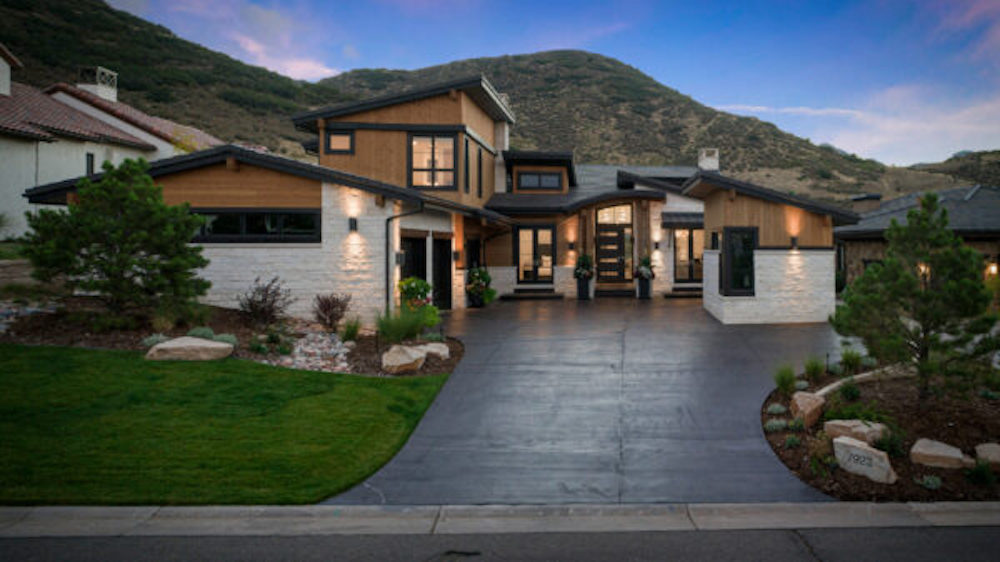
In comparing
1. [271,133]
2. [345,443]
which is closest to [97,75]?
[271,133]

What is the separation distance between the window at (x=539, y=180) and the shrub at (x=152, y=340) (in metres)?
16.2

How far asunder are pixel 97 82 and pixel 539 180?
84.8 feet

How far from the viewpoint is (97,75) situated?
30094 mm

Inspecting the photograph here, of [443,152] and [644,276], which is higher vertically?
[443,152]

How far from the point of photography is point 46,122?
1958 cm

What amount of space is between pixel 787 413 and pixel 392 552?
5.70 metres

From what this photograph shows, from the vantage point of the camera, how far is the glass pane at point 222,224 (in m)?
13.3

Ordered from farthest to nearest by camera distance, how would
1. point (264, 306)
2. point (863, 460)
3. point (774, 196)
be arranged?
point (774, 196)
point (264, 306)
point (863, 460)

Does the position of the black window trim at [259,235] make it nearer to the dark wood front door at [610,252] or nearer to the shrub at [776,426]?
the shrub at [776,426]

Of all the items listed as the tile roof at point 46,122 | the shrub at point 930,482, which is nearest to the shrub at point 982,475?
the shrub at point 930,482

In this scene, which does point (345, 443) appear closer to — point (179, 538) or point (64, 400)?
point (179, 538)

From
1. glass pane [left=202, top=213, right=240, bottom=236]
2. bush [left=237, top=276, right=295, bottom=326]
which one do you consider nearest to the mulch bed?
bush [left=237, top=276, right=295, bottom=326]

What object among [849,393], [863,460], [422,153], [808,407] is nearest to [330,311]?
[422,153]

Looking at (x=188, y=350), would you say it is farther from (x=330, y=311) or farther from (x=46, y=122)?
(x=46, y=122)
